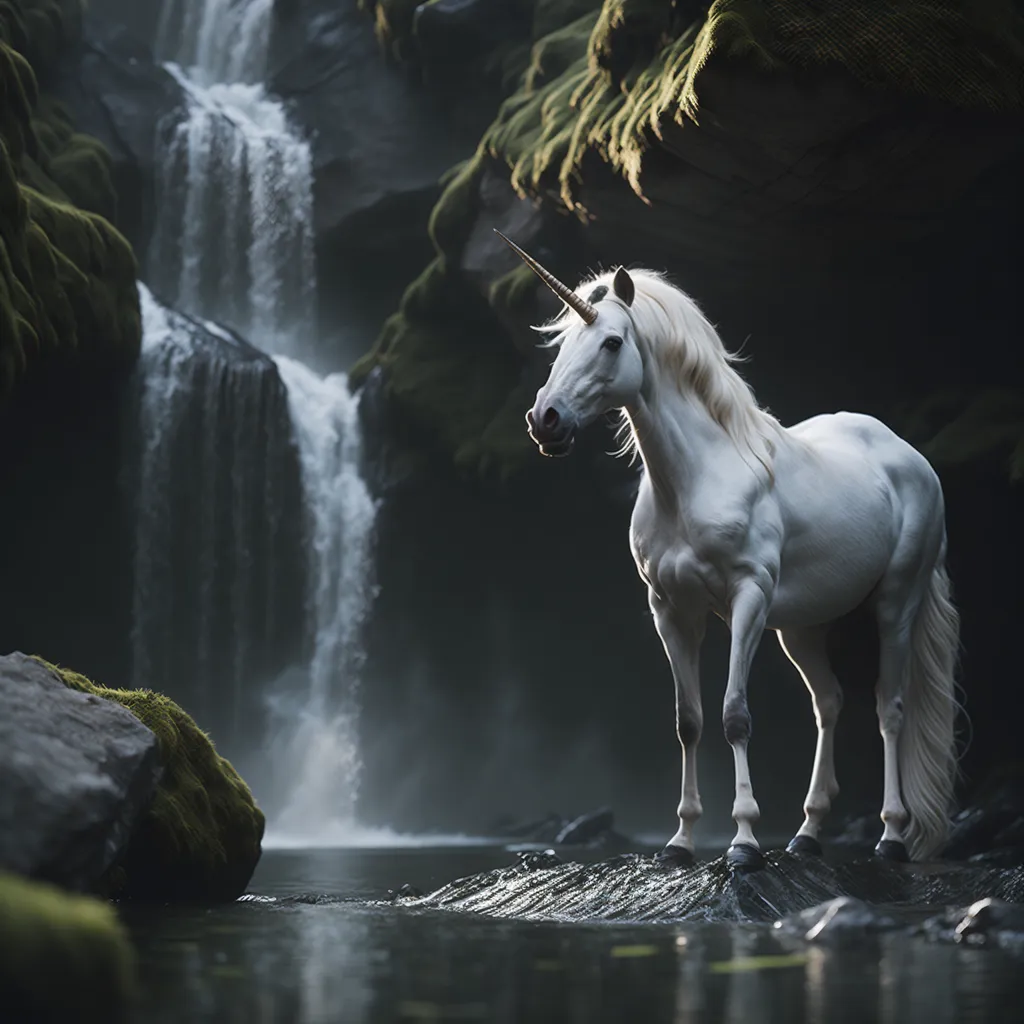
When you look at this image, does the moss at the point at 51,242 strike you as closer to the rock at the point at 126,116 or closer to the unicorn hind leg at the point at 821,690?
the rock at the point at 126,116

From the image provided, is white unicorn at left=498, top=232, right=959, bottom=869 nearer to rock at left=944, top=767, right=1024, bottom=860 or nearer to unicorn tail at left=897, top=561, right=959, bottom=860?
unicorn tail at left=897, top=561, right=959, bottom=860

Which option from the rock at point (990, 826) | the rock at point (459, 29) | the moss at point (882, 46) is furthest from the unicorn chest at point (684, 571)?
the rock at point (459, 29)

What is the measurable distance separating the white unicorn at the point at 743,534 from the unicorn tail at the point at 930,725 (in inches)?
0.5

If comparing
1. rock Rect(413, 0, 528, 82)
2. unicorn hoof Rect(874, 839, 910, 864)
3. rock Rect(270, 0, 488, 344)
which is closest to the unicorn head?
unicorn hoof Rect(874, 839, 910, 864)

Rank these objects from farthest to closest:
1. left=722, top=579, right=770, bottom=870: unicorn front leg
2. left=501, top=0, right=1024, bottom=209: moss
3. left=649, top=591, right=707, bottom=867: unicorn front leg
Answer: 1. left=501, top=0, right=1024, bottom=209: moss
2. left=649, top=591, right=707, bottom=867: unicorn front leg
3. left=722, top=579, right=770, bottom=870: unicorn front leg

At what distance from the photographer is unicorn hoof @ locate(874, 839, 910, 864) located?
32.0ft

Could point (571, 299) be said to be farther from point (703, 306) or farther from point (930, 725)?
point (703, 306)

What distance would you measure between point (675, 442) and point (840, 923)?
326 cm

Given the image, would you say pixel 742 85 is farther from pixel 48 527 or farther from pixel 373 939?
pixel 48 527

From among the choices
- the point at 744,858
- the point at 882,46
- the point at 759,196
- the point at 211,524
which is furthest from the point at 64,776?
the point at 211,524

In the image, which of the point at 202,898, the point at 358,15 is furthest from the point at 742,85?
the point at 358,15

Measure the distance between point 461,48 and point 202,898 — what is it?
24.4 meters

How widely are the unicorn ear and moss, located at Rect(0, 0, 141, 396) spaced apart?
1061 centimetres

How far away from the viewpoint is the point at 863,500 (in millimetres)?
9844
